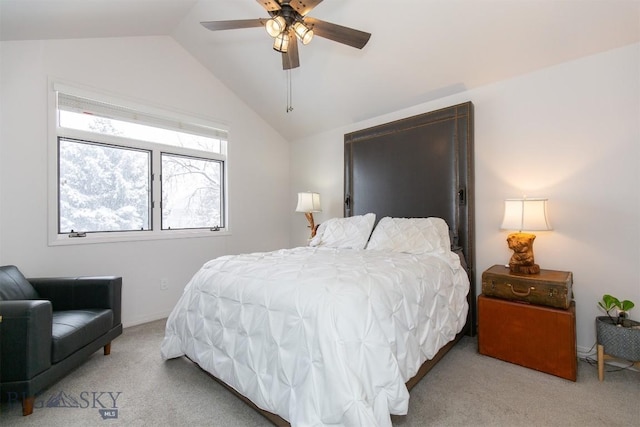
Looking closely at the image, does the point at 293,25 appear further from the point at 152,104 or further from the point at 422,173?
the point at 152,104

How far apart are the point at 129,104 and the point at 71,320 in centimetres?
222

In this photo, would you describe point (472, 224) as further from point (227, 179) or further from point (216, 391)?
point (227, 179)

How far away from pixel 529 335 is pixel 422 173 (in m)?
1.74

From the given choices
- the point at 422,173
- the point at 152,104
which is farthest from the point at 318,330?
the point at 152,104

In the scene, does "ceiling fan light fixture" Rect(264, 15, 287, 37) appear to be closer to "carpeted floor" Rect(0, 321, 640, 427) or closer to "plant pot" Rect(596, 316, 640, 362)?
"carpeted floor" Rect(0, 321, 640, 427)

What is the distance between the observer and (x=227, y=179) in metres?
3.95

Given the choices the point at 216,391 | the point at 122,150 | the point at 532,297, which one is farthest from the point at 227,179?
the point at 532,297

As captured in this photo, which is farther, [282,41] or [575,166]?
[575,166]

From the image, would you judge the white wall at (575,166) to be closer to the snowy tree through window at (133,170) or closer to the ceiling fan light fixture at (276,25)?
the ceiling fan light fixture at (276,25)

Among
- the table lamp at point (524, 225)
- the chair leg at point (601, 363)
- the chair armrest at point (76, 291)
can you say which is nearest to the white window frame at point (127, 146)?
Result: the chair armrest at point (76, 291)

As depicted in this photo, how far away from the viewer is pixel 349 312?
1.37 metres

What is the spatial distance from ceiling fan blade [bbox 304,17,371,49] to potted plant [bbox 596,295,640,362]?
97.9 inches

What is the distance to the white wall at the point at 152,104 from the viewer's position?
8.07 feet

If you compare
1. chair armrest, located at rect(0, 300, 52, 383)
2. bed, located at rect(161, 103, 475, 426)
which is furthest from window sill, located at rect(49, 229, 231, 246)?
bed, located at rect(161, 103, 475, 426)
